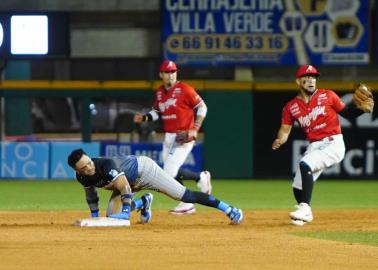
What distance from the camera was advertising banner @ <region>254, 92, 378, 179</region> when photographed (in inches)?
812

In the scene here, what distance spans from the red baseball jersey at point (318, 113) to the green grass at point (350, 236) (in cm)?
133

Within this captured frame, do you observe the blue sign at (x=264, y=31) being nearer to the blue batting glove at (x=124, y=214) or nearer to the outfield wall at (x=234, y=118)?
the outfield wall at (x=234, y=118)

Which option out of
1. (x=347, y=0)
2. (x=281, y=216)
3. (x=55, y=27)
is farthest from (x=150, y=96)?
(x=281, y=216)

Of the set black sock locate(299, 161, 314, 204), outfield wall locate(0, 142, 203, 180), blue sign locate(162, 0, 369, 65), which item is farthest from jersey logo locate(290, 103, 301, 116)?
blue sign locate(162, 0, 369, 65)

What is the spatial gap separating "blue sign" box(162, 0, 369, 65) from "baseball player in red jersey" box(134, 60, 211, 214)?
8.69 m

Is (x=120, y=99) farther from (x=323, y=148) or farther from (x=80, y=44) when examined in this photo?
(x=323, y=148)

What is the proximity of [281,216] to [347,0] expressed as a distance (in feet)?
32.3

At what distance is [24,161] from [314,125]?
934cm

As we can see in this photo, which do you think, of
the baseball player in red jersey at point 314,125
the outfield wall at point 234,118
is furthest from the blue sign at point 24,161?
the baseball player in red jersey at point 314,125

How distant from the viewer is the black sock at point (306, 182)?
12242 mm

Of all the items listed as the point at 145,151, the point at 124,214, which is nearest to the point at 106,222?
the point at 124,214

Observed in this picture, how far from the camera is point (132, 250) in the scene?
9789 millimetres

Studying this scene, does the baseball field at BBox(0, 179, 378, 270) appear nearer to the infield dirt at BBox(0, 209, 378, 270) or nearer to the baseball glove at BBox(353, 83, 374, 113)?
the infield dirt at BBox(0, 209, 378, 270)

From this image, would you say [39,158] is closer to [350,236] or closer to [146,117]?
[146,117]
